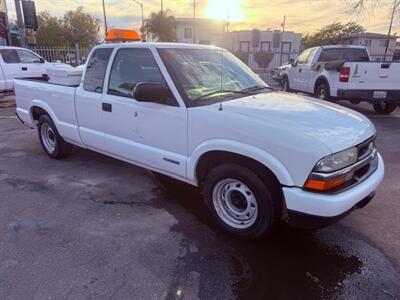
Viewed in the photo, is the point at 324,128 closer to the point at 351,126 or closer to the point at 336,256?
the point at 351,126

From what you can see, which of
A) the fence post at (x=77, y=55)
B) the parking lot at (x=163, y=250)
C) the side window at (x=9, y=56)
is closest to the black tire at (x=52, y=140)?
the parking lot at (x=163, y=250)

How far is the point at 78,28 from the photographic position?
49812mm

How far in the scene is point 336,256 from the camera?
3.04 m

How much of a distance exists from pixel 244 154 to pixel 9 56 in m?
11.7

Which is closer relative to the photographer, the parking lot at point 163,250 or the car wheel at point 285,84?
the parking lot at point 163,250

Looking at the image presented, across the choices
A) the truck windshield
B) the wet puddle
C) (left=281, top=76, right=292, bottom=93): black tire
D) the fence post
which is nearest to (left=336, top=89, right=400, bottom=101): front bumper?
the truck windshield

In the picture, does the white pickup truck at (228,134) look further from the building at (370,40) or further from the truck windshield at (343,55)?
the building at (370,40)

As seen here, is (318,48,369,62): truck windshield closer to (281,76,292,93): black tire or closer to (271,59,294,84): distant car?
(271,59,294,84): distant car

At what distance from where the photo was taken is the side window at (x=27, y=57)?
1215 centimetres

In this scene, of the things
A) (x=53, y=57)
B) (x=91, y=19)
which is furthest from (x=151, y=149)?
(x=91, y=19)

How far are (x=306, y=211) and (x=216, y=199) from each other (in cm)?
97

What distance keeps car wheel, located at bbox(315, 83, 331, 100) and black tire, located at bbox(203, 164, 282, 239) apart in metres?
7.39

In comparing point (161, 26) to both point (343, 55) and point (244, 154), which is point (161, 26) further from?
point (244, 154)

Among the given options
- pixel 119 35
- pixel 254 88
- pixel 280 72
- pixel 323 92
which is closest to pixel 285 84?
pixel 280 72
